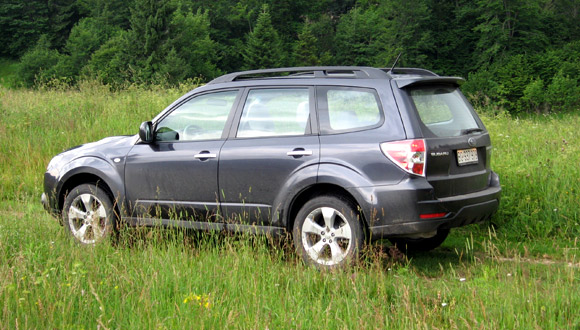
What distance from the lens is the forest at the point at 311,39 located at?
61594 millimetres

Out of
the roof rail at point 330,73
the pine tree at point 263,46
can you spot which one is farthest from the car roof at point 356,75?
the pine tree at point 263,46

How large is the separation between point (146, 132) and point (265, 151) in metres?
1.43

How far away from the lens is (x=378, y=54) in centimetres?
7456

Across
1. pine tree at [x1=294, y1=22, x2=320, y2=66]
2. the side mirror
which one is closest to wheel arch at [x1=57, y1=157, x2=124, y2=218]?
the side mirror

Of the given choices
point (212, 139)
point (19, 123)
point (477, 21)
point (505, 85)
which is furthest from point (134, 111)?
point (477, 21)

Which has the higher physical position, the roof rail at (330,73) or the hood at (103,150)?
the roof rail at (330,73)

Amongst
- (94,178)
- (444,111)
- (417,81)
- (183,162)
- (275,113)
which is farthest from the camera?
(94,178)

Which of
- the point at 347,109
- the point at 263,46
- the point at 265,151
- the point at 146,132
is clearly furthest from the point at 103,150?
the point at 263,46

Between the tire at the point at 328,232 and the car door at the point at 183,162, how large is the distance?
103 centimetres

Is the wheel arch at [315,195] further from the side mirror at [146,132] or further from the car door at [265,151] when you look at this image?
the side mirror at [146,132]

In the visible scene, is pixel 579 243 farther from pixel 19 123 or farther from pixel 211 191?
pixel 19 123

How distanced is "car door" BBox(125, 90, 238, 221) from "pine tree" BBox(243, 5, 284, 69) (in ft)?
232

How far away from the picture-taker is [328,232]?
224 inches

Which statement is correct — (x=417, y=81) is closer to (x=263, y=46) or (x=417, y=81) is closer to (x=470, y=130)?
(x=470, y=130)
